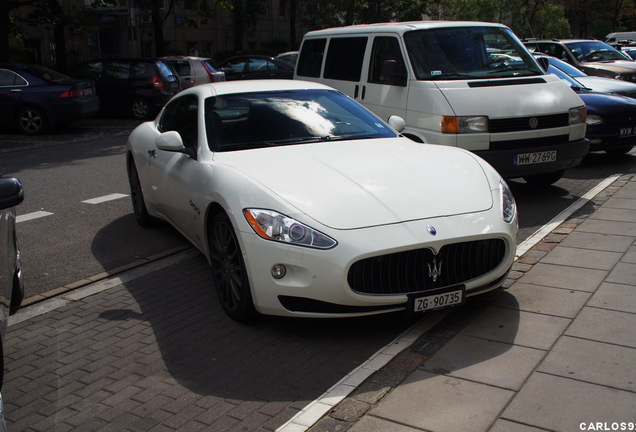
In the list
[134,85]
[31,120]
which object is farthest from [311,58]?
[134,85]

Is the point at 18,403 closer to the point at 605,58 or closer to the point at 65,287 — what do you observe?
the point at 65,287

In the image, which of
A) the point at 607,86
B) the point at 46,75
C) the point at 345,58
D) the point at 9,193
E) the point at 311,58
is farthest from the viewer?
the point at 46,75

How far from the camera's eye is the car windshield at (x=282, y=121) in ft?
19.7

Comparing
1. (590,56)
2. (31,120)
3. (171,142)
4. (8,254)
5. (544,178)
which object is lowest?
(31,120)

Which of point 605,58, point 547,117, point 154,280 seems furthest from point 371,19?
point 154,280

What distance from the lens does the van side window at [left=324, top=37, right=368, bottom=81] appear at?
9.72 m

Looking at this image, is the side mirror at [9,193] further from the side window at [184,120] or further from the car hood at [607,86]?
the car hood at [607,86]

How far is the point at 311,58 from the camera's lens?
10906 millimetres

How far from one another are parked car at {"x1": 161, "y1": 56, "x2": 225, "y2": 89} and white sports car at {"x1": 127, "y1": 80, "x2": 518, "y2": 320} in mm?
16938

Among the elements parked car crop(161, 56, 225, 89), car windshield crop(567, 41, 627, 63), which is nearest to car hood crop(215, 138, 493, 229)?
car windshield crop(567, 41, 627, 63)

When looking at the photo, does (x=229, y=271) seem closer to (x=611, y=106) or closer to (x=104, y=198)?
(x=104, y=198)

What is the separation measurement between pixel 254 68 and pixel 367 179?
21915mm

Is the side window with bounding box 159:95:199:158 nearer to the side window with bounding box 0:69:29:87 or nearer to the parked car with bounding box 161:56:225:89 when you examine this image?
the side window with bounding box 0:69:29:87

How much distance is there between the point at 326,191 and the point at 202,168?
1.28 meters
